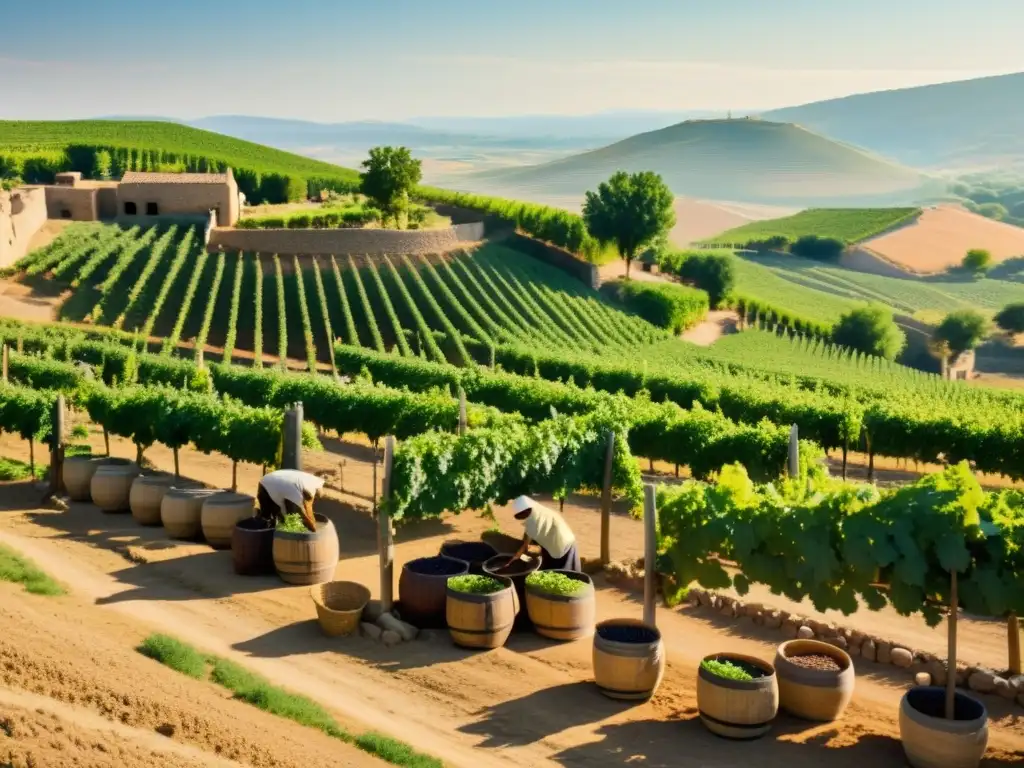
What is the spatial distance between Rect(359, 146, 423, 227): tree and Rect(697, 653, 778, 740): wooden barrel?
42.3m

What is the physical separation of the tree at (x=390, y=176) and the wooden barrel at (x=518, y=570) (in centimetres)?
3898

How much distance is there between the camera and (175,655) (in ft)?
33.3

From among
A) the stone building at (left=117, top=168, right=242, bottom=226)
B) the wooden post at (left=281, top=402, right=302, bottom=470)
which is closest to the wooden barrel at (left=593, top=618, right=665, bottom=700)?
the wooden post at (left=281, top=402, right=302, bottom=470)

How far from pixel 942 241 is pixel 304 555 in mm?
127726

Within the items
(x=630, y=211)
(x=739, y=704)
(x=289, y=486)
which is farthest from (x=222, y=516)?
(x=630, y=211)

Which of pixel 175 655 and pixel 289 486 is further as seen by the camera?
pixel 289 486

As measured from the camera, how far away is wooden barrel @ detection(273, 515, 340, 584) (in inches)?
500

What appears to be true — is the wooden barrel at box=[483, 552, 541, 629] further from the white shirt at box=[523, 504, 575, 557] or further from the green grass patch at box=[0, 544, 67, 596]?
the green grass patch at box=[0, 544, 67, 596]

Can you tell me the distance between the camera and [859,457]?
26156 millimetres

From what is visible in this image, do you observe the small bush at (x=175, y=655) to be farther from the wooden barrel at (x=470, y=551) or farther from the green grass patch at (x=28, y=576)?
the wooden barrel at (x=470, y=551)

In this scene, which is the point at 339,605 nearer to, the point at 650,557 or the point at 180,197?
the point at 650,557

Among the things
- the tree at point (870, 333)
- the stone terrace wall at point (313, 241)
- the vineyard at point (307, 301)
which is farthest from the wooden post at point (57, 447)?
the tree at point (870, 333)

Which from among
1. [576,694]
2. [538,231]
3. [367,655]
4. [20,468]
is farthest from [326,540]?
[538,231]

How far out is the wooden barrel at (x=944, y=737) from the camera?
8.30 m
